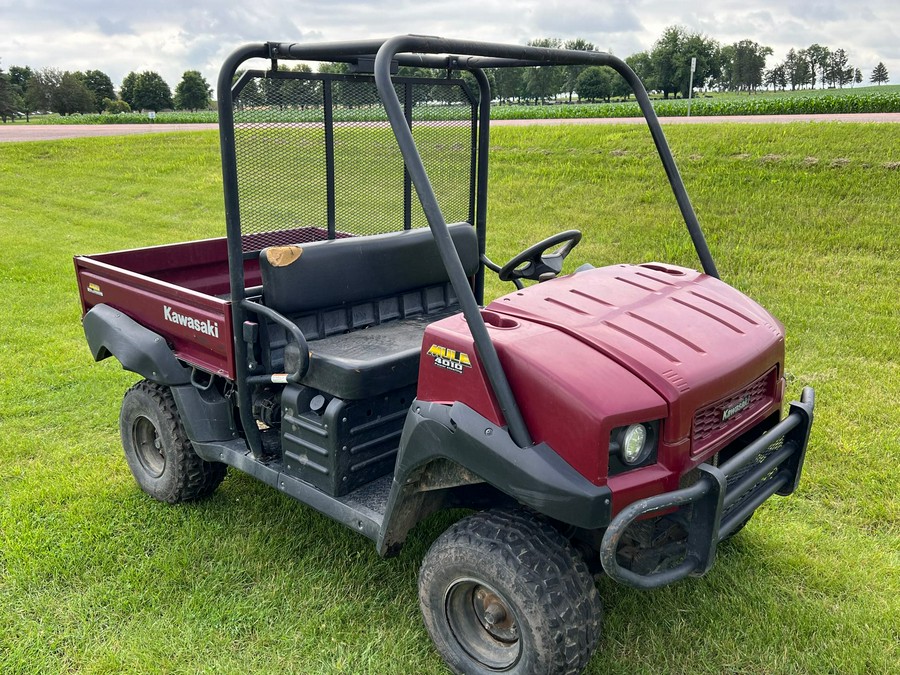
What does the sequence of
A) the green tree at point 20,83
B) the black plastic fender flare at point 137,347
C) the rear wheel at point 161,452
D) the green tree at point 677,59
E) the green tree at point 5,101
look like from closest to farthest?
the black plastic fender flare at point 137,347 < the rear wheel at point 161,452 < the green tree at point 677,59 < the green tree at point 5,101 < the green tree at point 20,83

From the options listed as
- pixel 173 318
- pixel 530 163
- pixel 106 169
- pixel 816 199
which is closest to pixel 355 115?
pixel 173 318

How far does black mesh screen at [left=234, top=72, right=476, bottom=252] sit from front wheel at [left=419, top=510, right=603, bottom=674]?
57.5 inches

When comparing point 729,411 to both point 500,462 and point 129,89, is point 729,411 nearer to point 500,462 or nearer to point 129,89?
point 500,462

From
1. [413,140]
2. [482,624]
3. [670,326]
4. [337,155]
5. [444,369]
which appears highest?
[413,140]

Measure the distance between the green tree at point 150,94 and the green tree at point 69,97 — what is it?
579 cm

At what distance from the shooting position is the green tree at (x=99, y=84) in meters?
84.8

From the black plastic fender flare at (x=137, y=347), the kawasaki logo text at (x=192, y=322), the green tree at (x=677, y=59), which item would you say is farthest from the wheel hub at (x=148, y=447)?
the green tree at (x=677, y=59)

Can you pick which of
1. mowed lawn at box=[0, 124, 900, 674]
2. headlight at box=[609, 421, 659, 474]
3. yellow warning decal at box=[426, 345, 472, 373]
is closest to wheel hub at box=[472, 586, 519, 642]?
mowed lawn at box=[0, 124, 900, 674]

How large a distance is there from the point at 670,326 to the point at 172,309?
6.59 ft

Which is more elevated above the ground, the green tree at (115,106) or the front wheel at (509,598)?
the green tree at (115,106)

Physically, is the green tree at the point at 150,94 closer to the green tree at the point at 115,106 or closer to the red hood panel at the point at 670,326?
the green tree at the point at 115,106

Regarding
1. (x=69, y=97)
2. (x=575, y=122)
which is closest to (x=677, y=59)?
(x=575, y=122)

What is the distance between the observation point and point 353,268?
317 centimetres

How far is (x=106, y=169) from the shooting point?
54.7 feet
